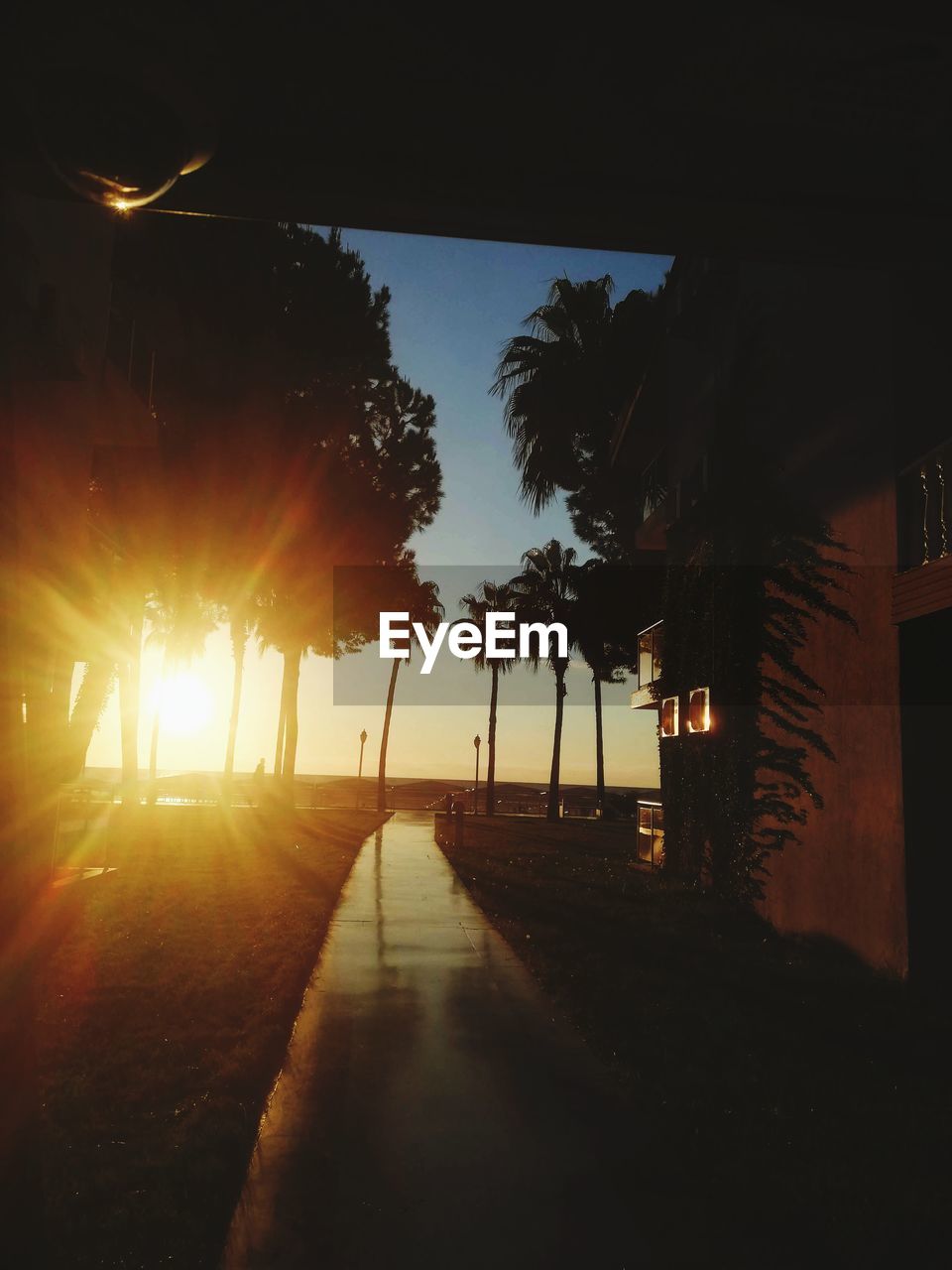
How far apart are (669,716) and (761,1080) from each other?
10.1m

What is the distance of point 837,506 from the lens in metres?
10.7

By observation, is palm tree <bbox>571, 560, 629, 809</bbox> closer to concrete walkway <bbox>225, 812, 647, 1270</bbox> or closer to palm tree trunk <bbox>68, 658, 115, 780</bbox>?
palm tree trunk <bbox>68, 658, 115, 780</bbox>

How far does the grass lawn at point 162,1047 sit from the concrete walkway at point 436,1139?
0.22 meters

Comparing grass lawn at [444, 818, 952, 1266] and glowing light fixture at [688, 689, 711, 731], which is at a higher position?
glowing light fixture at [688, 689, 711, 731]

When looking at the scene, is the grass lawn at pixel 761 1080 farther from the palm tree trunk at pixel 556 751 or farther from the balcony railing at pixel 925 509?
the palm tree trunk at pixel 556 751

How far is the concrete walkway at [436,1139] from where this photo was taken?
3.67 metres

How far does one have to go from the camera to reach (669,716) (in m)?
15.7

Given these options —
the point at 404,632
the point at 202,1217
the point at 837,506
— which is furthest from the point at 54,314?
the point at 404,632

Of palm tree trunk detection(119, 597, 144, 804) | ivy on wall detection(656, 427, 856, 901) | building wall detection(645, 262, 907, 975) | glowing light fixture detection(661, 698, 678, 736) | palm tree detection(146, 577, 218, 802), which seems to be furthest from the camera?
palm tree trunk detection(119, 597, 144, 804)

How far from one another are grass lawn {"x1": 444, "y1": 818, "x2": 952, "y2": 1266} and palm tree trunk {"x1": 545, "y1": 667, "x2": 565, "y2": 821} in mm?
24472

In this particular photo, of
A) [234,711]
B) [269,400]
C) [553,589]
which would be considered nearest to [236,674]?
[234,711]

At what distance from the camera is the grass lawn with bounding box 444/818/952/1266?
394 centimetres

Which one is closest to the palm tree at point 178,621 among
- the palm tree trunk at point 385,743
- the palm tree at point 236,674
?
the palm tree at point 236,674

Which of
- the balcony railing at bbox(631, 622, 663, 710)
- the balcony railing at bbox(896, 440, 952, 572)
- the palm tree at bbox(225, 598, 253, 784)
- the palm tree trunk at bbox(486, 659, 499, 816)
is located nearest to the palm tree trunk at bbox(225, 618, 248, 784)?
the palm tree at bbox(225, 598, 253, 784)
